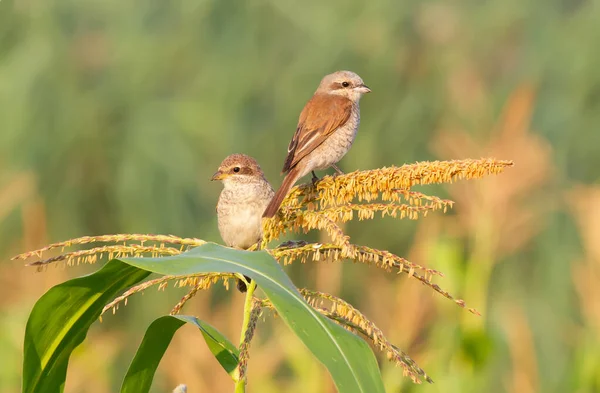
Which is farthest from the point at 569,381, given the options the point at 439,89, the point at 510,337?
the point at 439,89

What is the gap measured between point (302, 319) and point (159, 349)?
1.51ft

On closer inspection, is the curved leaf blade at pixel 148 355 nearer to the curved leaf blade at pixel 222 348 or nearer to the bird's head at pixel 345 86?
the curved leaf blade at pixel 222 348

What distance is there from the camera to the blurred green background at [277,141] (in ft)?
15.1

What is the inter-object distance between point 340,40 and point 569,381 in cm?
292

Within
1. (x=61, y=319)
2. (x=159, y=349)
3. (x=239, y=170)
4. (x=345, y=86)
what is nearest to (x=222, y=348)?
(x=159, y=349)

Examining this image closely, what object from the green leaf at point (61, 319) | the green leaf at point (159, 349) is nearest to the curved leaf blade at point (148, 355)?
the green leaf at point (159, 349)

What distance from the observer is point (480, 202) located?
4141mm

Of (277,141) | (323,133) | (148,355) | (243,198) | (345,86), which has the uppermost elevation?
(277,141)

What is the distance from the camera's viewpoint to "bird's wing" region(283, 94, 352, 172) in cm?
377

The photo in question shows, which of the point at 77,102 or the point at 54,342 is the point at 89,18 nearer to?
the point at 77,102

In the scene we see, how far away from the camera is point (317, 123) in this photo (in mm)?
3934

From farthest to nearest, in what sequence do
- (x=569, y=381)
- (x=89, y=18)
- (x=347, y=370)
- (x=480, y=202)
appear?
(x=89, y=18), (x=569, y=381), (x=480, y=202), (x=347, y=370)

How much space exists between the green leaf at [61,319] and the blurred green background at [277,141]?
2403mm

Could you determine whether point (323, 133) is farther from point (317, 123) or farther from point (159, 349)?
point (159, 349)
